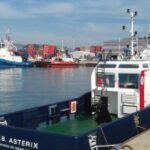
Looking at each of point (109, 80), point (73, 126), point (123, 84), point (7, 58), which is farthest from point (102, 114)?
point (7, 58)

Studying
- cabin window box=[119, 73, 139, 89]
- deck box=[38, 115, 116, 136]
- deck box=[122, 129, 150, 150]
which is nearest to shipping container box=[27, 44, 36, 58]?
cabin window box=[119, 73, 139, 89]

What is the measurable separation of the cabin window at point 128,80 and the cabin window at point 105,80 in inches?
11.8

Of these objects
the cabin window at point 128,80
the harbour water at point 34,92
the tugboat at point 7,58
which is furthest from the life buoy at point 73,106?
the tugboat at point 7,58

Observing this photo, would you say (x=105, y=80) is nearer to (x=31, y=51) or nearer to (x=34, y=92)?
(x=34, y=92)

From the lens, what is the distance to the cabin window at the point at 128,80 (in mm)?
12195

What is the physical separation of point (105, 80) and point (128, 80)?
2.85 ft

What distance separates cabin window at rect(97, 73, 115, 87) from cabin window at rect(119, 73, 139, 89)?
300mm

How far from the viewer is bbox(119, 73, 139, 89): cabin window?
40.0 ft

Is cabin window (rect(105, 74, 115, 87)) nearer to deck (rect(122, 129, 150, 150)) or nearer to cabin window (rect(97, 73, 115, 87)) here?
cabin window (rect(97, 73, 115, 87))

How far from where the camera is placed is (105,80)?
503 inches

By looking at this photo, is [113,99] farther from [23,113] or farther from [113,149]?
[113,149]

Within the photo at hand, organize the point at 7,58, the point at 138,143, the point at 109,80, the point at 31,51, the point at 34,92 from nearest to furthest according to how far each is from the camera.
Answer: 1. the point at 138,143
2. the point at 109,80
3. the point at 34,92
4. the point at 7,58
5. the point at 31,51

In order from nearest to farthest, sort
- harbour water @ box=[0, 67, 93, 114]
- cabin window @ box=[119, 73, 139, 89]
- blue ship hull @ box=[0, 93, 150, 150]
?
blue ship hull @ box=[0, 93, 150, 150] → cabin window @ box=[119, 73, 139, 89] → harbour water @ box=[0, 67, 93, 114]

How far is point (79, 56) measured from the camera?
6235 inches
